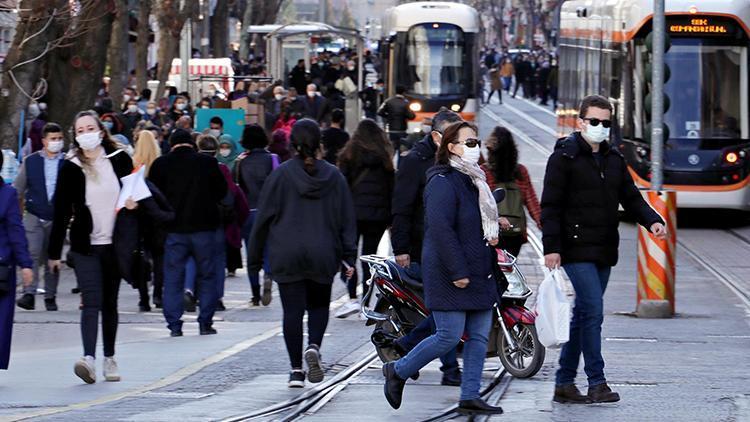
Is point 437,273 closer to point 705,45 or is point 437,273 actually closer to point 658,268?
point 658,268

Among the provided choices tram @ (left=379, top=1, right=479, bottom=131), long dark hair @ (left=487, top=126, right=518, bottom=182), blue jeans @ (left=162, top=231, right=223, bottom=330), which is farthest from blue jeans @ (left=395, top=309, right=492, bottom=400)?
tram @ (left=379, top=1, right=479, bottom=131)

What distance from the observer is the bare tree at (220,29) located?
59031 mm

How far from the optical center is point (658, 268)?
15.5 meters

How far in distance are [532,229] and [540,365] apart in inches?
534

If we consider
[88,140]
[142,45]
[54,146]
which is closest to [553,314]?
[88,140]

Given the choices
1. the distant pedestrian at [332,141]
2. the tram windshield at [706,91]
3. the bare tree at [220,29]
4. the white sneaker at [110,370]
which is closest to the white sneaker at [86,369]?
the white sneaker at [110,370]

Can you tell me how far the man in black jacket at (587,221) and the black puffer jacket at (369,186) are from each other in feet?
15.8

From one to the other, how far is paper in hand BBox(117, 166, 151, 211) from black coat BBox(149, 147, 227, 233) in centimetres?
263

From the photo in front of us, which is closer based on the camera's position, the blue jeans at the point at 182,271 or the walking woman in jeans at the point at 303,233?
the walking woman in jeans at the point at 303,233

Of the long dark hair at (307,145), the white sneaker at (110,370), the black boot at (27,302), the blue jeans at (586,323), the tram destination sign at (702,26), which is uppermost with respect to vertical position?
the tram destination sign at (702,26)

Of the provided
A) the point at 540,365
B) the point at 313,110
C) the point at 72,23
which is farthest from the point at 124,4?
the point at 540,365

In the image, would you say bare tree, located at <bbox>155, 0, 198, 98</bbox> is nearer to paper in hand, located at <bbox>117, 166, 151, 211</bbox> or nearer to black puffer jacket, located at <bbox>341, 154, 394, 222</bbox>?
black puffer jacket, located at <bbox>341, 154, 394, 222</bbox>

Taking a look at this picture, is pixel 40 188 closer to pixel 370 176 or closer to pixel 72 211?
pixel 370 176

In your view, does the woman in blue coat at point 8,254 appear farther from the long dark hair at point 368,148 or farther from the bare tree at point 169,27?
the bare tree at point 169,27
